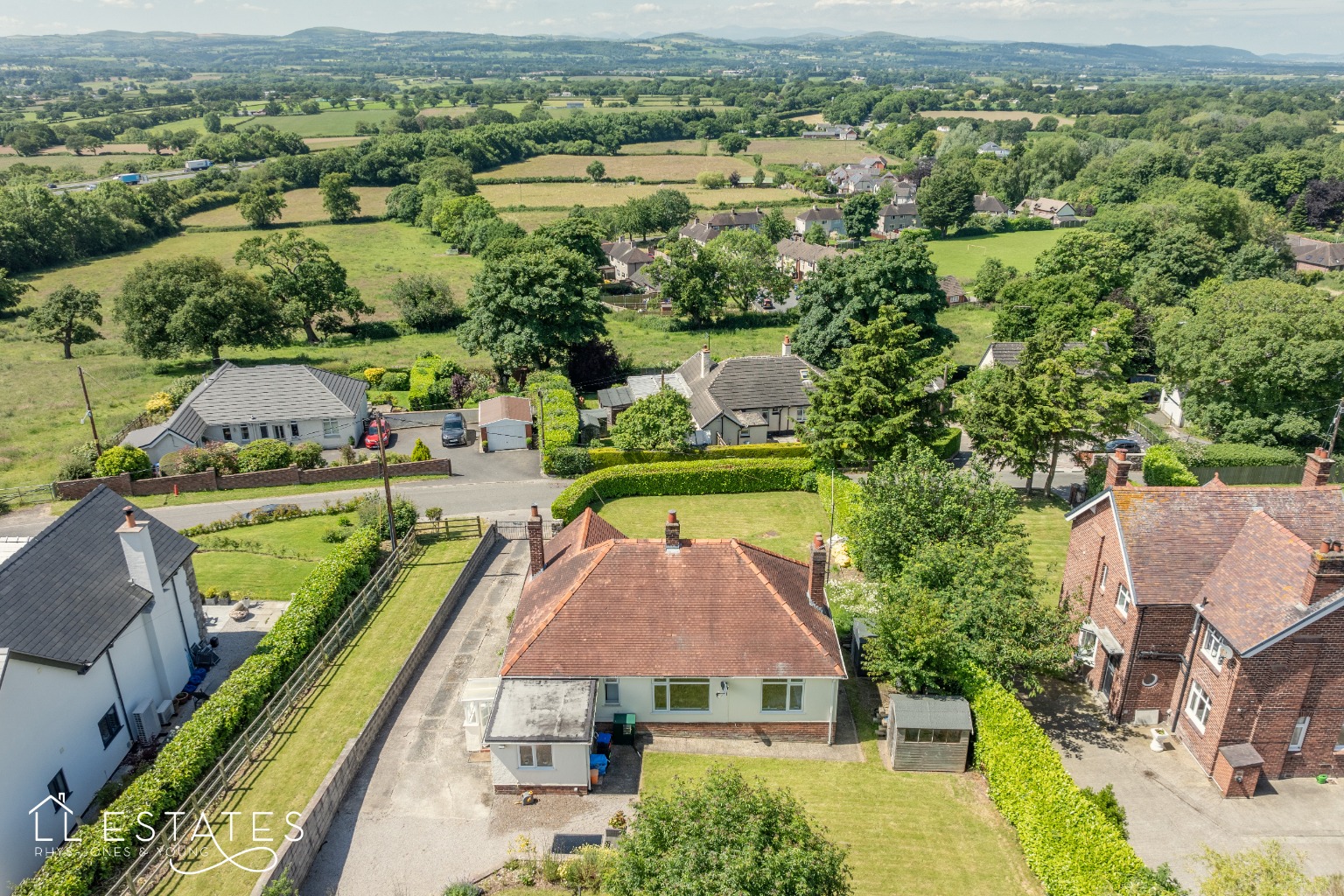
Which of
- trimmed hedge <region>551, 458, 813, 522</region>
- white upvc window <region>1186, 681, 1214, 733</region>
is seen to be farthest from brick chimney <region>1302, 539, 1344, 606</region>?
trimmed hedge <region>551, 458, 813, 522</region>

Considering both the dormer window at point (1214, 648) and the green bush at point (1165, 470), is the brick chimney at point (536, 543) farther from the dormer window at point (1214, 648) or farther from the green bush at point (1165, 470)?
the green bush at point (1165, 470)

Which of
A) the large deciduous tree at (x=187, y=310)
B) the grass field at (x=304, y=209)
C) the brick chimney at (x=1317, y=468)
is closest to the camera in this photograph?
the brick chimney at (x=1317, y=468)

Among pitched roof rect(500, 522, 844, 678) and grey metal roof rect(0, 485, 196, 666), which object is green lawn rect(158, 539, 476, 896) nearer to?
pitched roof rect(500, 522, 844, 678)

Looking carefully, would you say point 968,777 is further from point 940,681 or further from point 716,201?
point 716,201

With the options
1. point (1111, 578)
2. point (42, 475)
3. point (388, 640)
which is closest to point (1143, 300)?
point (1111, 578)

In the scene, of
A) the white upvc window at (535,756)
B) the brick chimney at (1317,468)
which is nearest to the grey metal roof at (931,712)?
the white upvc window at (535,756)

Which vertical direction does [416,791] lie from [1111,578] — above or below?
below
